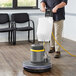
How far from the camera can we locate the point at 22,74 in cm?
303

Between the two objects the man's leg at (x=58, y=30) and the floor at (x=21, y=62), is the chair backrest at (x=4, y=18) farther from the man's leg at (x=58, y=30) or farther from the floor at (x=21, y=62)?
the man's leg at (x=58, y=30)

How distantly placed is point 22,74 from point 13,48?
185 cm

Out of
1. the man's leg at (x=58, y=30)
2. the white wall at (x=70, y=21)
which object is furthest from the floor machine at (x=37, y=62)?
the white wall at (x=70, y=21)

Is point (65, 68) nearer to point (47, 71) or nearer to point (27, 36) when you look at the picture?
point (47, 71)

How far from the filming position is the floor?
3.09 meters

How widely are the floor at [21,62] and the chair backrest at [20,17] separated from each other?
85 cm

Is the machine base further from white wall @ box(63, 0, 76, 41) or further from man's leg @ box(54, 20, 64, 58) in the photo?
white wall @ box(63, 0, 76, 41)

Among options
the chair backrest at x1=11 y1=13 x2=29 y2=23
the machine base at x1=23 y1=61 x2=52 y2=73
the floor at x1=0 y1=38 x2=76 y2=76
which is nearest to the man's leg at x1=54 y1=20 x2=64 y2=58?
the floor at x1=0 y1=38 x2=76 y2=76

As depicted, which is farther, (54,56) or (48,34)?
(54,56)

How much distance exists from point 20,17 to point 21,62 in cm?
223

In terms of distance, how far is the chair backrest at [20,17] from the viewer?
5566 millimetres

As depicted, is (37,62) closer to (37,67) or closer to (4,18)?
(37,67)

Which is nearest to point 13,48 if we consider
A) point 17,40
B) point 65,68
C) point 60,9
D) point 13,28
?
point 13,28

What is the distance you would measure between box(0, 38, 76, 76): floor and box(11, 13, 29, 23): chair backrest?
0.85 meters
